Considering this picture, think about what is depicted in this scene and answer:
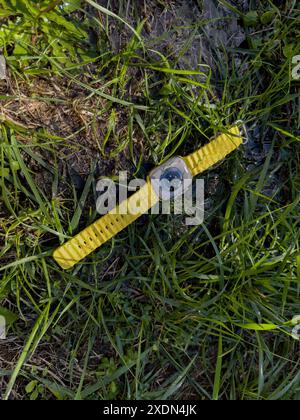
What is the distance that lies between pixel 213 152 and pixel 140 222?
364mm

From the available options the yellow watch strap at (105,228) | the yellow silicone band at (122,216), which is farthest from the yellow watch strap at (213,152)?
the yellow watch strap at (105,228)

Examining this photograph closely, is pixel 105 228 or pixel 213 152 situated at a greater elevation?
pixel 213 152

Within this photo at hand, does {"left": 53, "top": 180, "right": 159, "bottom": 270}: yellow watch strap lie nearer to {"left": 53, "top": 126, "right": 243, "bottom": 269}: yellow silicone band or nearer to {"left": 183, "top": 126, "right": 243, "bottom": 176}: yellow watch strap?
{"left": 53, "top": 126, "right": 243, "bottom": 269}: yellow silicone band

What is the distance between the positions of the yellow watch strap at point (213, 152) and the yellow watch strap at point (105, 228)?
177 mm

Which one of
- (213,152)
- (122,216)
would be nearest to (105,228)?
(122,216)

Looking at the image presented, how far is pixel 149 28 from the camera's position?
1688mm

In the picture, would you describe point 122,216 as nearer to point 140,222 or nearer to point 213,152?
point 140,222

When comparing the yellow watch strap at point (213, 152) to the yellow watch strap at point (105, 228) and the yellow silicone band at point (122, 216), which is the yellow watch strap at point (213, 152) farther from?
the yellow watch strap at point (105, 228)

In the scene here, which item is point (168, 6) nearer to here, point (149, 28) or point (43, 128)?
point (149, 28)

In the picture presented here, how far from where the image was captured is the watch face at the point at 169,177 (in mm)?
1651

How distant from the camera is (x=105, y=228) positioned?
1.62m

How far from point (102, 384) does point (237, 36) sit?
1371mm

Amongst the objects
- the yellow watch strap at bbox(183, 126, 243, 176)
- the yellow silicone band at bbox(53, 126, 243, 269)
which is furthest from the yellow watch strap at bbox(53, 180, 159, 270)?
the yellow watch strap at bbox(183, 126, 243, 176)

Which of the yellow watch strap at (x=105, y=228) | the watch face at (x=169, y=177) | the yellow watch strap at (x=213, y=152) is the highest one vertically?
the yellow watch strap at (x=213, y=152)
